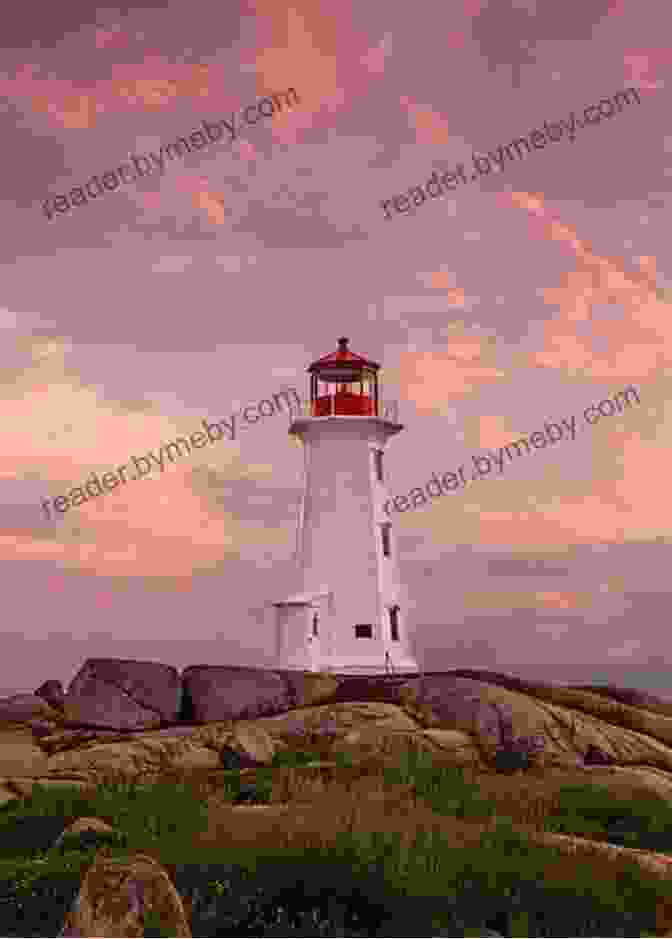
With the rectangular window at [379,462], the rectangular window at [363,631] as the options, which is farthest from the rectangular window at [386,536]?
the rectangular window at [363,631]

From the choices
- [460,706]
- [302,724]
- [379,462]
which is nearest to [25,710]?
[302,724]

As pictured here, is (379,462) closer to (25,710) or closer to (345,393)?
(345,393)

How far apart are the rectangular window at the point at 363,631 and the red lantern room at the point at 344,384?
3.91 metres

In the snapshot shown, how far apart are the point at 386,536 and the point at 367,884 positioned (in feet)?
42.0

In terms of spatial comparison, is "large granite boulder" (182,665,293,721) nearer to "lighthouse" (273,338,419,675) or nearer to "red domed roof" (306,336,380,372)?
"lighthouse" (273,338,419,675)

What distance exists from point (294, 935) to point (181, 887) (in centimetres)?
118

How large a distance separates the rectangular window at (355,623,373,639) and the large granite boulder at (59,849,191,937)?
13367 millimetres

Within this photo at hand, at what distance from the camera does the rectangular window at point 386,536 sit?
2323 centimetres

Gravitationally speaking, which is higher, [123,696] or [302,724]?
[123,696]

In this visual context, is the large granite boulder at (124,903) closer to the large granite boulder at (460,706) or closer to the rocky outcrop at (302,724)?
the rocky outcrop at (302,724)

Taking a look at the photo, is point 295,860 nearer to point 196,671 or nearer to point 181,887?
point 181,887

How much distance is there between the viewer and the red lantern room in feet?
77.9

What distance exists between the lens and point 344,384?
24.6 m

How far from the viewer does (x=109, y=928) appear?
9117 millimetres
